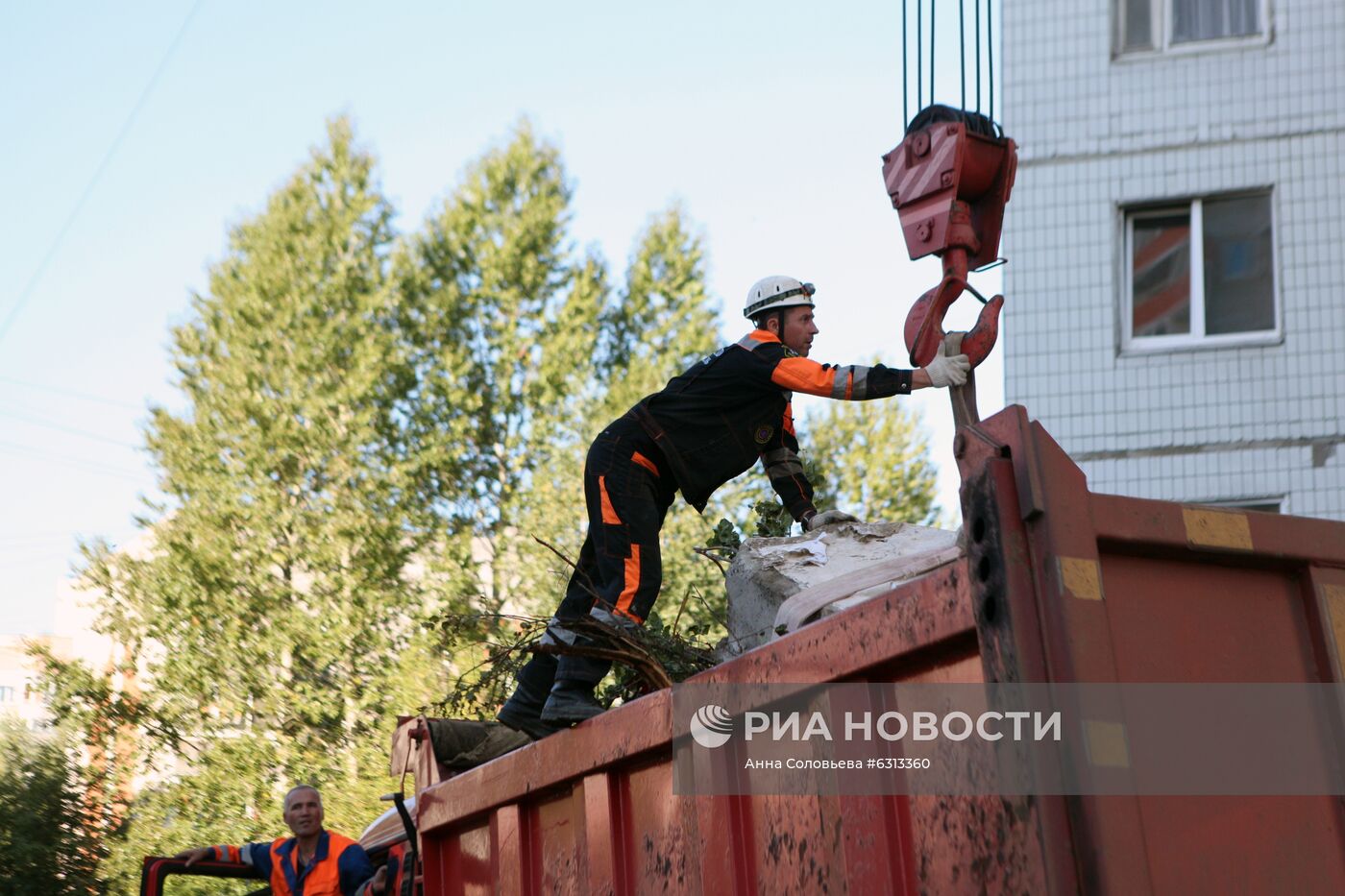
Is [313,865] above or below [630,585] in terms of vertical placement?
below

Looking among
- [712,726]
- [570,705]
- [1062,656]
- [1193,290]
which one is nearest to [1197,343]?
[1193,290]

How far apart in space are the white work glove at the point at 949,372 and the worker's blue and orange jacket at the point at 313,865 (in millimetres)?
2672

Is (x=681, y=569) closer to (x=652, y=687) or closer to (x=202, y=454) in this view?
(x=202, y=454)

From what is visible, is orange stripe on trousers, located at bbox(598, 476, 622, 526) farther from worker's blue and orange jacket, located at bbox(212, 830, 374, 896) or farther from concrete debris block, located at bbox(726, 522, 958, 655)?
worker's blue and orange jacket, located at bbox(212, 830, 374, 896)

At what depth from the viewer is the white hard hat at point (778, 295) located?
4.86 meters

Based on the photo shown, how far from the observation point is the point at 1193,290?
35.0ft

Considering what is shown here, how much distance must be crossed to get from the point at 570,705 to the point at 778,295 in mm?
1611

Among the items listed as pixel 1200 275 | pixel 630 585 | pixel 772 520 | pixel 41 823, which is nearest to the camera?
pixel 630 585

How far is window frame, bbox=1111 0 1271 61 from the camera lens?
10859mm

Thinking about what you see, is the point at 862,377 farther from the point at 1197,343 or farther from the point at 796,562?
the point at 1197,343

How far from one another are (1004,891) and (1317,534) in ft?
3.03

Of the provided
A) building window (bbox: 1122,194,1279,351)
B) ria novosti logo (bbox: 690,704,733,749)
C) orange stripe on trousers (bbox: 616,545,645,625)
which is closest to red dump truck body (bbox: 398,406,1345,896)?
ria novosti logo (bbox: 690,704,733,749)

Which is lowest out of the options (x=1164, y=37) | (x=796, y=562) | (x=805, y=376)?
(x=796, y=562)

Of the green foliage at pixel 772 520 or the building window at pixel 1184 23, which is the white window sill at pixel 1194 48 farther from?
the green foliage at pixel 772 520
